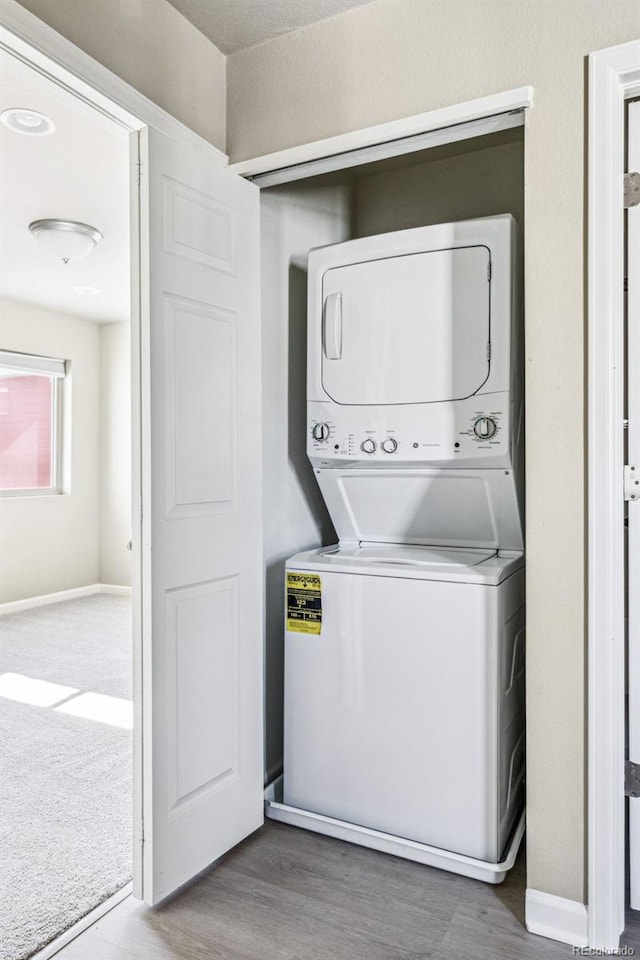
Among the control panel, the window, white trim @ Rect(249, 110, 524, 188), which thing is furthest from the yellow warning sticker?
the window

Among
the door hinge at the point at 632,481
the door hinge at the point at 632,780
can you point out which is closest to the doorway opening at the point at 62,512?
the door hinge at the point at 632,780

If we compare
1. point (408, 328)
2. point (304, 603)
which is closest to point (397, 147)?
point (408, 328)

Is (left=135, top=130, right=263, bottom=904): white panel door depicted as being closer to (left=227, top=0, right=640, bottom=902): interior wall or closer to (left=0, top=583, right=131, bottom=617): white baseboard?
(left=227, top=0, right=640, bottom=902): interior wall

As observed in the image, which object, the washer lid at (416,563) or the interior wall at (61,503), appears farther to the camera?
the interior wall at (61,503)

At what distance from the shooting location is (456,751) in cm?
196

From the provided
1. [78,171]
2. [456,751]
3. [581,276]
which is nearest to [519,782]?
[456,751]

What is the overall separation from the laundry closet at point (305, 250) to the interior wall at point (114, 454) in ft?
12.6

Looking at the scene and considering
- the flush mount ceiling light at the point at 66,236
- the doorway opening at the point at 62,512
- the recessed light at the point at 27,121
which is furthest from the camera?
the flush mount ceiling light at the point at 66,236

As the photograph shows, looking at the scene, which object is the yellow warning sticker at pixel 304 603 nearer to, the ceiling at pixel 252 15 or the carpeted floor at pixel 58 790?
the carpeted floor at pixel 58 790

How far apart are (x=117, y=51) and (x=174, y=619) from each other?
150 cm

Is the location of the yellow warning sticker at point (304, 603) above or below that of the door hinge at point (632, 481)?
below

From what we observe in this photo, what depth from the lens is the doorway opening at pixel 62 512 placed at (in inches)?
82.0

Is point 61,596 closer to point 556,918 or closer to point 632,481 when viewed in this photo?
point 556,918

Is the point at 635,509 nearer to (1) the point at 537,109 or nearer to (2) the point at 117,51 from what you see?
(1) the point at 537,109
